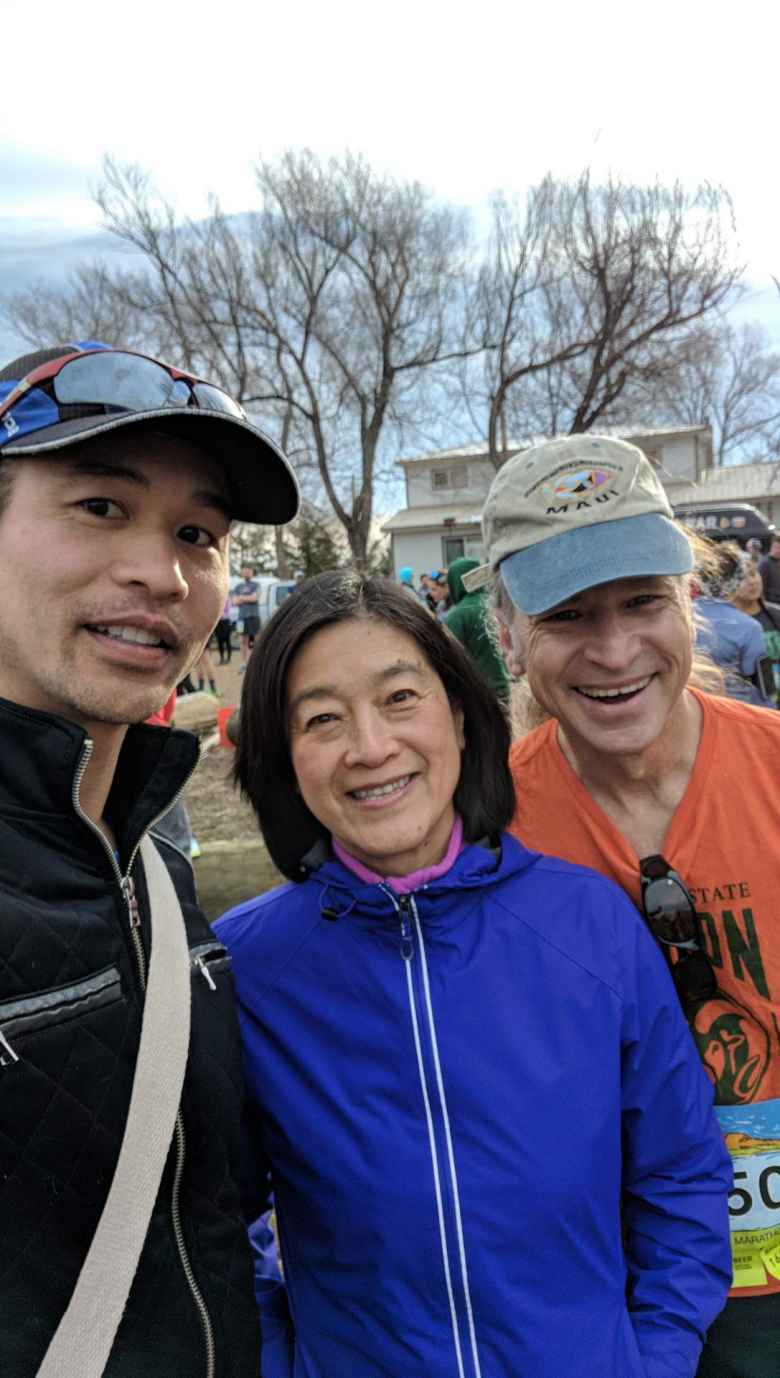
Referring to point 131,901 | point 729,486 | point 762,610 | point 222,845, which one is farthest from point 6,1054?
point 729,486

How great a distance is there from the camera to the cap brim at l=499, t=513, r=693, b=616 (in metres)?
1.74

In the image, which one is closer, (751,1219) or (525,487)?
(751,1219)

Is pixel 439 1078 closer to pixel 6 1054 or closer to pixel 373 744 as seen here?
pixel 373 744

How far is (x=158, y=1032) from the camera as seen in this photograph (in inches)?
52.3

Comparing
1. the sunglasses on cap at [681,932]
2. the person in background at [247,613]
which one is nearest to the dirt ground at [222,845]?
the sunglasses on cap at [681,932]

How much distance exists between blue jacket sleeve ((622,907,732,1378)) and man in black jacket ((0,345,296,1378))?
0.67 meters

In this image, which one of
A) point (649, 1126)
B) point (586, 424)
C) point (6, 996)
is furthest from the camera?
point (586, 424)

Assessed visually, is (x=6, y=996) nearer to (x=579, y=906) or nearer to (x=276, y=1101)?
(x=276, y=1101)

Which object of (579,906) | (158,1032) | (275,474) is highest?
(275,474)

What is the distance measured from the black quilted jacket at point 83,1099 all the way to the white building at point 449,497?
107 ft

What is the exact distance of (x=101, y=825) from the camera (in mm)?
1542

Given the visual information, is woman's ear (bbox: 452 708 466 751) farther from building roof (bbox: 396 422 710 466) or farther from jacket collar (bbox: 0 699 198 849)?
building roof (bbox: 396 422 710 466)

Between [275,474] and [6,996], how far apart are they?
0.95 m

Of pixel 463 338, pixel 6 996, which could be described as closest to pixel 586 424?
pixel 463 338
